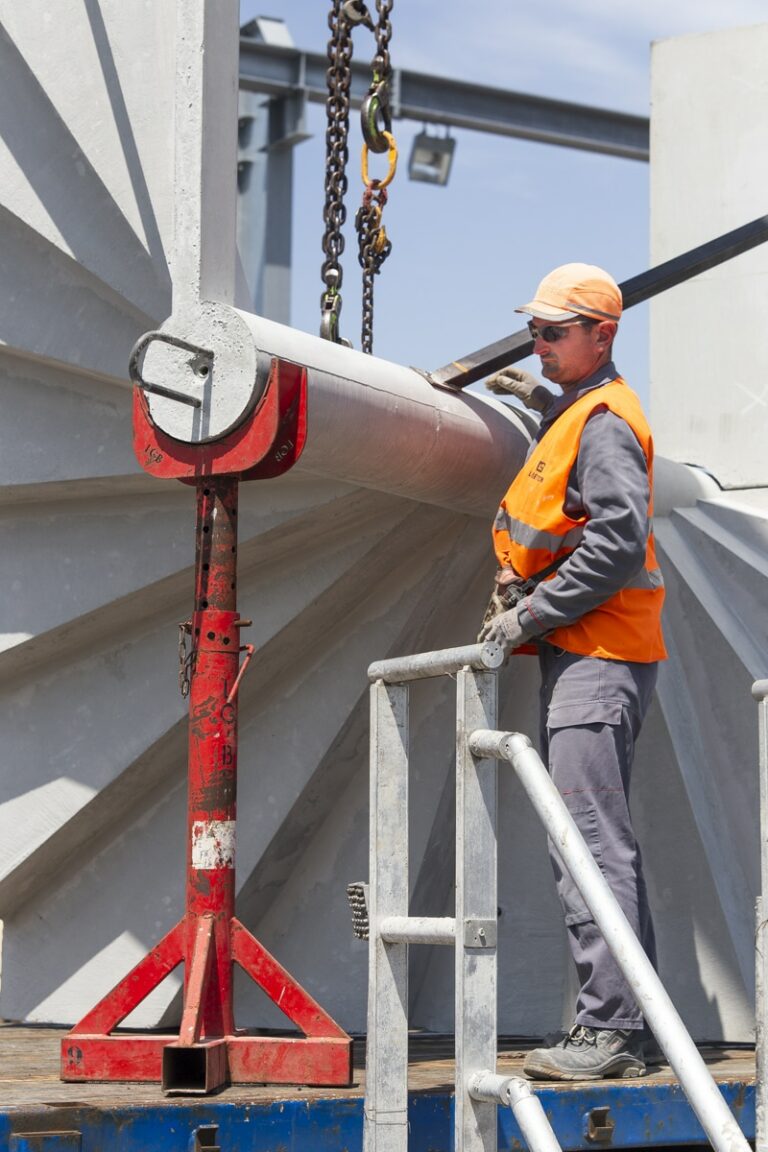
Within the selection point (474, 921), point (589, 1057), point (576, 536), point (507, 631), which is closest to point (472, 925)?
point (474, 921)

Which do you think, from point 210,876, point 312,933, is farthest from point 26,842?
point 210,876

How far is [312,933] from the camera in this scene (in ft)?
21.5

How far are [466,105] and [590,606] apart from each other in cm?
1484

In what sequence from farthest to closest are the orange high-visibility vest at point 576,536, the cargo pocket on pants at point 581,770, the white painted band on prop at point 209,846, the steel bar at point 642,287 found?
1. the steel bar at point 642,287
2. the orange high-visibility vest at point 576,536
3. the cargo pocket on pants at point 581,770
4. the white painted band on prop at point 209,846

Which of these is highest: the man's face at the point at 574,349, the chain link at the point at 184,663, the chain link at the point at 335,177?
the chain link at the point at 335,177

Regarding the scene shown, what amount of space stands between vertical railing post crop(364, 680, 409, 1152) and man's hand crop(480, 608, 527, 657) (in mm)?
770

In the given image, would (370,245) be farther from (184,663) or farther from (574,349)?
(184,663)

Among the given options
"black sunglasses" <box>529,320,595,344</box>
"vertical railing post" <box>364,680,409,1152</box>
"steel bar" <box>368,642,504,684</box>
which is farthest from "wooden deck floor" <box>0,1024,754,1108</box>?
"black sunglasses" <box>529,320,595,344</box>

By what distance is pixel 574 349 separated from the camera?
17.8ft

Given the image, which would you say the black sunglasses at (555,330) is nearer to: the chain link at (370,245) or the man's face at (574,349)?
the man's face at (574,349)

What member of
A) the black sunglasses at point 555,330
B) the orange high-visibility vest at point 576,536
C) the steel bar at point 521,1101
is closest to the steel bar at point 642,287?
the black sunglasses at point 555,330

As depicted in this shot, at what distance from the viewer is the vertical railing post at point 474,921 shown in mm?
3924

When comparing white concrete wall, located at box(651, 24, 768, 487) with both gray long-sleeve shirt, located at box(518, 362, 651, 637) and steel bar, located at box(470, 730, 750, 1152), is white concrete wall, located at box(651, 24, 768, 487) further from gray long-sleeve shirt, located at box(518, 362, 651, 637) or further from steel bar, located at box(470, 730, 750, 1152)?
steel bar, located at box(470, 730, 750, 1152)

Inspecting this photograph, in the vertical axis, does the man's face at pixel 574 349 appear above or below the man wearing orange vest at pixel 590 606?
above
